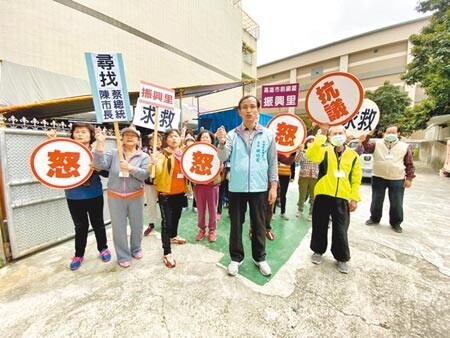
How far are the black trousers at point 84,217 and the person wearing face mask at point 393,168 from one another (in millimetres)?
3761

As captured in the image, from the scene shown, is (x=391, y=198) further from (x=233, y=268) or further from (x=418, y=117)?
(x=418, y=117)

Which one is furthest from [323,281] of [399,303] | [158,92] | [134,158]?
[158,92]

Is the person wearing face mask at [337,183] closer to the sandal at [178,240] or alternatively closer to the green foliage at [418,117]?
the sandal at [178,240]

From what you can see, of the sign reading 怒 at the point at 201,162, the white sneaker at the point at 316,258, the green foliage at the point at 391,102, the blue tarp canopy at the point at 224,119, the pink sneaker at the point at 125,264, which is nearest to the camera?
the pink sneaker at the point at 125,264

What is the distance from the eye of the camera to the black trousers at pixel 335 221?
2342 mm

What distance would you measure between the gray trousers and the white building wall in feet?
20.3

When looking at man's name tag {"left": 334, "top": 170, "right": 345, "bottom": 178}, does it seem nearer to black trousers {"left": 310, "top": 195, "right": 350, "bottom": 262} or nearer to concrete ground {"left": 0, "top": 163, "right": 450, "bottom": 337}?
black trousers {"left": 310, "top": 195, "right": 350, "bottom": 262}

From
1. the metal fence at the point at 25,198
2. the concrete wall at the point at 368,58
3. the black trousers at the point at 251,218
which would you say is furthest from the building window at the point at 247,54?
the black trousers at the point at 251,218

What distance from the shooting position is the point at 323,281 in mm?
2197

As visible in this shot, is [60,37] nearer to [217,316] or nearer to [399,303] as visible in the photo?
[217,316]

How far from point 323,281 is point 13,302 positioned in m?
2.98

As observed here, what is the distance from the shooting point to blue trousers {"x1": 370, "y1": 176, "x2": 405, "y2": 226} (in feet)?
11.1

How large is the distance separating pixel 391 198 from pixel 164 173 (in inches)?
144

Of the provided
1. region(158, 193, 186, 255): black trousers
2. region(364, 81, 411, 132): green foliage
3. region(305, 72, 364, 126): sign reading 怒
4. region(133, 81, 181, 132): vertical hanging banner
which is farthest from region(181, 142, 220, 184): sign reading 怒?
region(364, 81, 411, 132): green foliage
